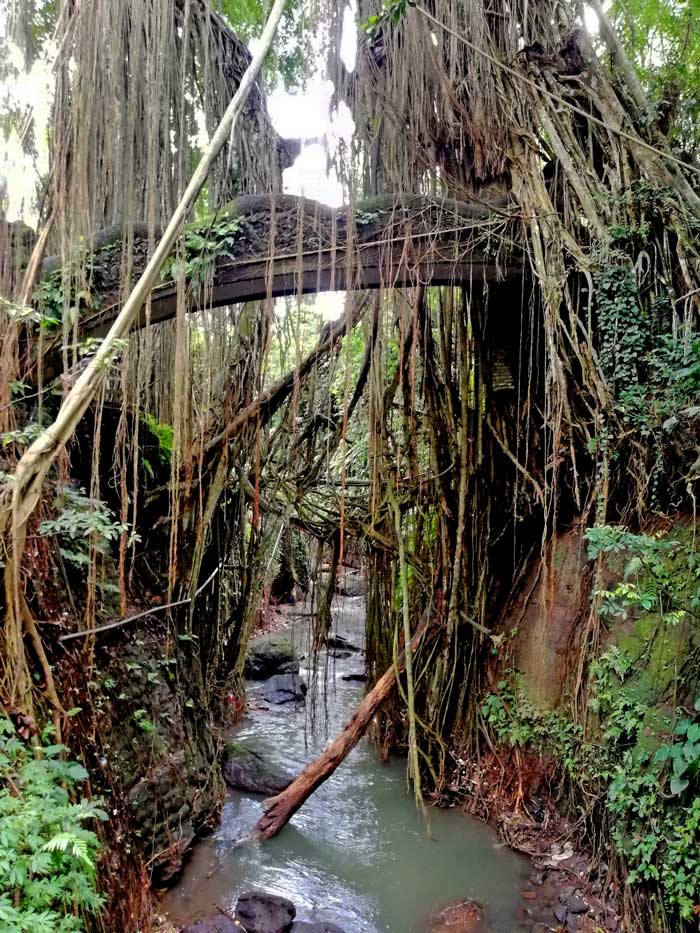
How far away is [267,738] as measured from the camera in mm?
5344

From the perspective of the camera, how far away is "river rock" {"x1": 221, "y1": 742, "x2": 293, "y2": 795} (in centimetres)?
434

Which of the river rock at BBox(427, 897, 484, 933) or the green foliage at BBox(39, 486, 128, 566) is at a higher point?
the green foliage at BBox(39, 486, 128, 566)

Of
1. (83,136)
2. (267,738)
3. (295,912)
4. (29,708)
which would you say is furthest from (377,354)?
(267,738)

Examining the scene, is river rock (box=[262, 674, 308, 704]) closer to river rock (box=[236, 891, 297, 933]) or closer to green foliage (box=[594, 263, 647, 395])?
river rock (box=[236, 891, 297, 933])

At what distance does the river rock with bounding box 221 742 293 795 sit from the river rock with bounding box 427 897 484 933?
1.50 metres

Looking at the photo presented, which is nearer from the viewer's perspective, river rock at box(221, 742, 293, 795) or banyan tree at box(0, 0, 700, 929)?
banyan tree at box(0, 0, 700, 929)

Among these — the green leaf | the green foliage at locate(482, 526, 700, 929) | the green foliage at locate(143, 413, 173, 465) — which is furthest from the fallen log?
the green foliage at locate(143, 413, 173, 465)

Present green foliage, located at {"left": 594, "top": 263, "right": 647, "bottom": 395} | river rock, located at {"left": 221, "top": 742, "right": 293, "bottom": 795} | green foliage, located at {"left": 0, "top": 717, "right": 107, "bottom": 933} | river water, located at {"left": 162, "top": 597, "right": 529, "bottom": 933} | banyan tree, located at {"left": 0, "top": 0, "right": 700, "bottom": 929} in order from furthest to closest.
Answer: river rock, located at {"left": 221, "top": 742, "right": 293, "bottom": 795} < green foliage, located at {"left": 594, "top": 263, "right": 647, "bottom": 395} < river water, located at {"left": 162, "top": 597, "right": 529, "bottom": 933} < banyan tree, located at {"left": 0, "top": 0, "right": 700, "bottom": 929} < green foliage, located at {"left": 0, "top": 717, "right": 107, "bottom": 933}

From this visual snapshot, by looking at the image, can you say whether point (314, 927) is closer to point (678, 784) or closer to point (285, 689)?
point (678, 784)

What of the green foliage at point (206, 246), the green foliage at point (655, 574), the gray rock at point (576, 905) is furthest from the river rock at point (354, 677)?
the green foliage at point (206, 246)

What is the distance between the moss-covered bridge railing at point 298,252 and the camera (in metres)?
2.96

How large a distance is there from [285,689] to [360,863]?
2.98 m

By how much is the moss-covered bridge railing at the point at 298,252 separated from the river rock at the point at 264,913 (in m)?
2.82

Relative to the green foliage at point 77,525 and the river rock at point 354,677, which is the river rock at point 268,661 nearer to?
the river rock at point 354,677
